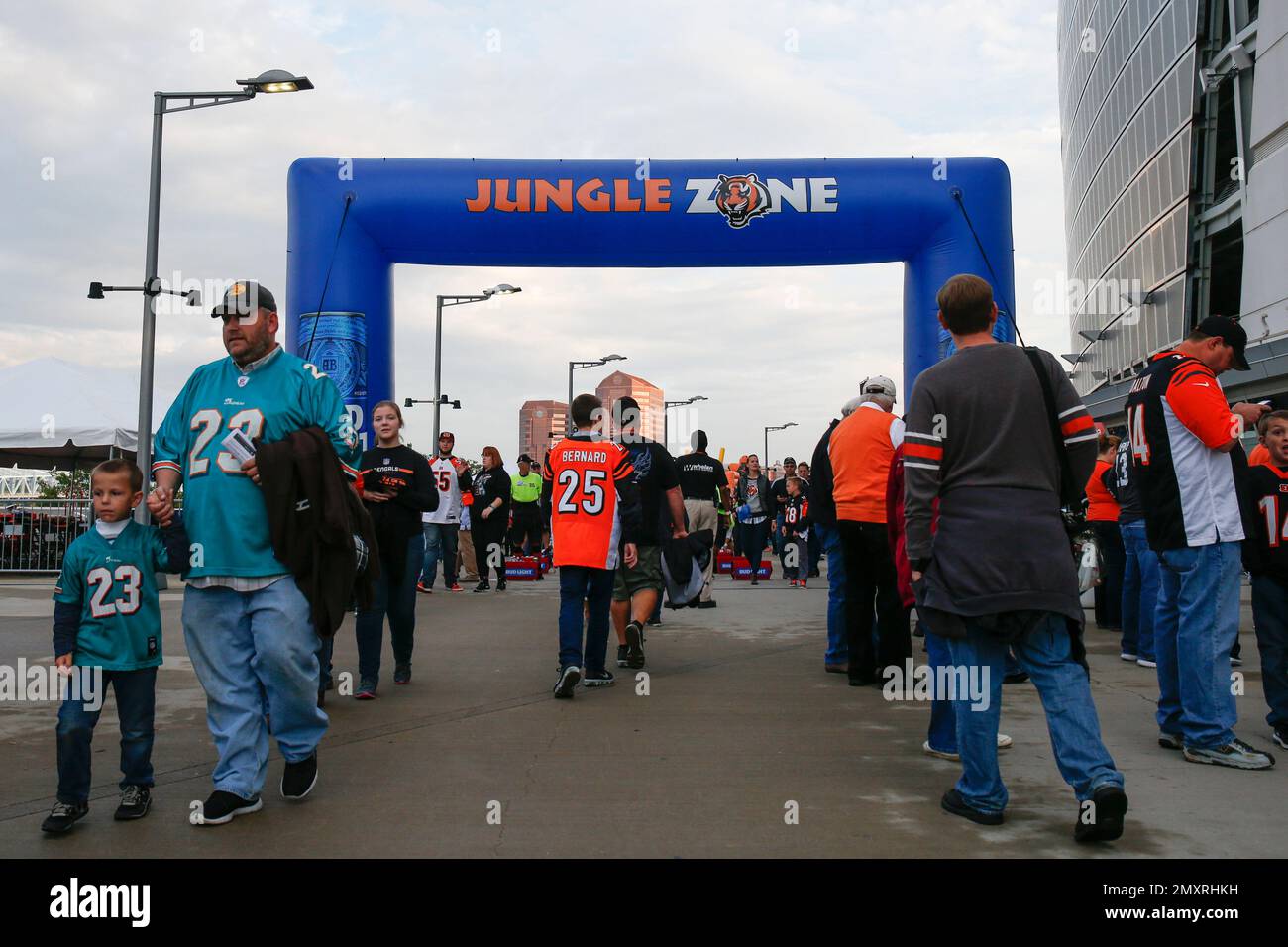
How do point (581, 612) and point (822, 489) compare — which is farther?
point (822, 489)

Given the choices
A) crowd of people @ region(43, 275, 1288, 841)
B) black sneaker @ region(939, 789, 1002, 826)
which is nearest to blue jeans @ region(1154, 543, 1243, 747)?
crowd of people @ region(43, 275, 1288, 841)

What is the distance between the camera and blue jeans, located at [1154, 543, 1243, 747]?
4598 millimetres

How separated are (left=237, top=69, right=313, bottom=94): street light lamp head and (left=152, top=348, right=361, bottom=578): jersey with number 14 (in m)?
9.64

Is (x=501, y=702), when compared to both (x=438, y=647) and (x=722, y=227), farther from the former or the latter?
(x=722, y=227)

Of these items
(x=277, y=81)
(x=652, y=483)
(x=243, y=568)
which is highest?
(x=277, y=81)

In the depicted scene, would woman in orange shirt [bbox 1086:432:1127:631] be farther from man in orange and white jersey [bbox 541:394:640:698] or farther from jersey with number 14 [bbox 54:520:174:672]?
jersey with number 14 [bbox 54:520:174:672]

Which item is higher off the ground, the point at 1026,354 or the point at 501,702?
the point at 1026,354

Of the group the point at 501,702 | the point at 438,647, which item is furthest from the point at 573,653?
the point at 438,647

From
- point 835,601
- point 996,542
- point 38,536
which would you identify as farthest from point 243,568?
point 38,536

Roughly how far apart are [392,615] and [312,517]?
9.73ft

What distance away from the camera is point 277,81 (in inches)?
495

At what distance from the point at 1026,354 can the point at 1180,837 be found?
1688 millimetres

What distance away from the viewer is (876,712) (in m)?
5.82

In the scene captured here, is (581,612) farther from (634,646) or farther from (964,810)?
(964,810)
